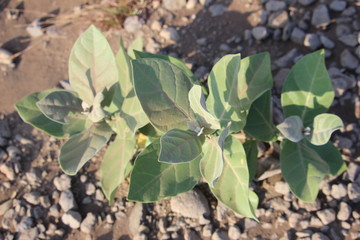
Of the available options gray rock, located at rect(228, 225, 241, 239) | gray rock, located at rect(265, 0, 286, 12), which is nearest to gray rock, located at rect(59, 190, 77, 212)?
gray rock, located at rect(228, 225, 241, 239)

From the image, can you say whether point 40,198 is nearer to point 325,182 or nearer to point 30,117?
point 30,117

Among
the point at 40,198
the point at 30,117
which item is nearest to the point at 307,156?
the point at 30,117

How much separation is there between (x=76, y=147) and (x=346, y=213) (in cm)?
162

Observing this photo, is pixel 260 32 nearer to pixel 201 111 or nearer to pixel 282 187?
pixel 282 187

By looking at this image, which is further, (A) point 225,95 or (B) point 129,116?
(B) point 129,116

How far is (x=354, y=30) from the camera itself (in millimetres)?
2896

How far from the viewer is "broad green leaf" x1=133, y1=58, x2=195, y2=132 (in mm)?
1818

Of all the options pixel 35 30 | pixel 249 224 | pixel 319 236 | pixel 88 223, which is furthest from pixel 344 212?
pixel 35 30

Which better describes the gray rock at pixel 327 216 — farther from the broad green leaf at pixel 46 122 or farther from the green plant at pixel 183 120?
the broad green leaf at pixel 46 122

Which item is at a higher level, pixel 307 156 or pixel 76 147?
pixel 76 147

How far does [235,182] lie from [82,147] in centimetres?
81

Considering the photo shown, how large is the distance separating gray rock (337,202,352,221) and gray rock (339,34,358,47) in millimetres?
1151

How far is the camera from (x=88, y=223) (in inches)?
106

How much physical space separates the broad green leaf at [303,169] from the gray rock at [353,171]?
13.1 inches
